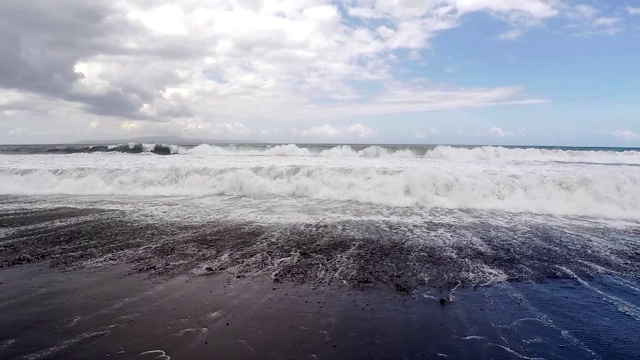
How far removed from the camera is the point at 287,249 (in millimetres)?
9266

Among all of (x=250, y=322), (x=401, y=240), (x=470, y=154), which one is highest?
(x=470, y=154)

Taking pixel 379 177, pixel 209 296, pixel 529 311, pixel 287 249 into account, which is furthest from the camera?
pixel 379 177

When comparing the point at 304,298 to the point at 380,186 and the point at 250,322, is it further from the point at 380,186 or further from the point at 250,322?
the point at 380,186

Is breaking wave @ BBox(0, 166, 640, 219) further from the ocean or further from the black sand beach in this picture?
the black sand beach

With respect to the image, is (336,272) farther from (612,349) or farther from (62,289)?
(62,289)

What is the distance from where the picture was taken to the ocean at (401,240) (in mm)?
5762

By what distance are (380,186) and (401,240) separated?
7.90 metres

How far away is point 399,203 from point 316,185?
4.71m

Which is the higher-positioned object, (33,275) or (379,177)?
(379,177)

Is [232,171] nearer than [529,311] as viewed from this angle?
No

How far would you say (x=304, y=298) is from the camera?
6438mm

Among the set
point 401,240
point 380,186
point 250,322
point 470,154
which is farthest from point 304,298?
point 470,154

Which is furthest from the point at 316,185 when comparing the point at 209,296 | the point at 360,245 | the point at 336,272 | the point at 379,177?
the point at 209,296

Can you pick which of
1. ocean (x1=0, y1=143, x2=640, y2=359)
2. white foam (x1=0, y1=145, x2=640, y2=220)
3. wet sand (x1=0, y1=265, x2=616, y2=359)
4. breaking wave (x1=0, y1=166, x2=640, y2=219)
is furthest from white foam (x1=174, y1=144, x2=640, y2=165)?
wet sand (x1=0, y1=265, x2=616, y2=359)
